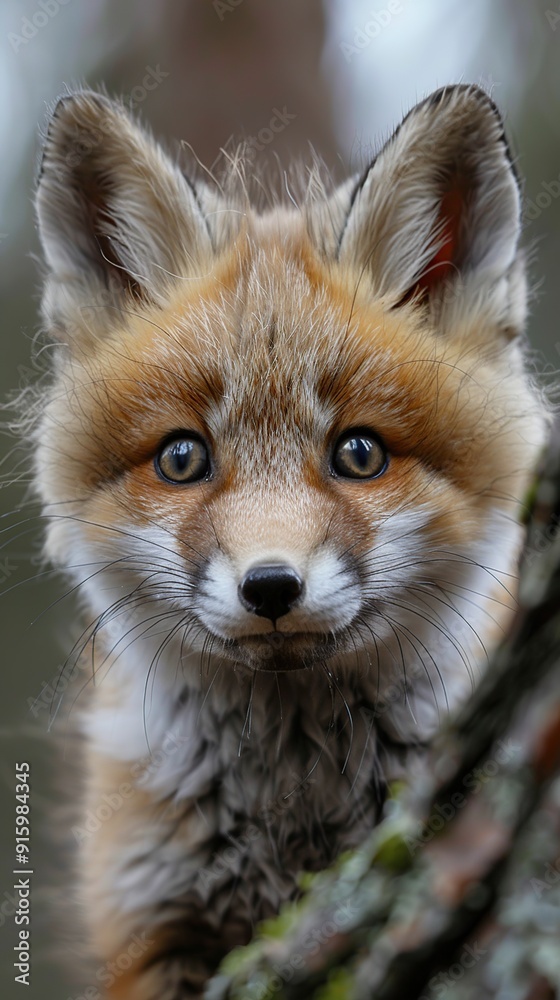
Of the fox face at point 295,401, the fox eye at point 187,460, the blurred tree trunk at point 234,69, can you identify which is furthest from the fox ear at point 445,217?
the blurred tree trunk at point 234,69

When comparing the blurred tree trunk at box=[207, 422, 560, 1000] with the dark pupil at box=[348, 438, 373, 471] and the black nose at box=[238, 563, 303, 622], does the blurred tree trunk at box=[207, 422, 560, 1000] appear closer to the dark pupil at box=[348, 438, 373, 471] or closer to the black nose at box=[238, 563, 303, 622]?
the black nose at box=[238, 563, 303, 622]

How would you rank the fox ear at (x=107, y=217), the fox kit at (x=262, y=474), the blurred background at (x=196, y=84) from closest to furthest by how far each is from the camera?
the fox kit at (x=262, y=474) < the fox ear at (x=107, y=217) < the blurred background at (x=196, y=84)

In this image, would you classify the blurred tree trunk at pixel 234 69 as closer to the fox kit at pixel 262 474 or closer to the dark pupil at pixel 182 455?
the fox kit at pixel 262 474

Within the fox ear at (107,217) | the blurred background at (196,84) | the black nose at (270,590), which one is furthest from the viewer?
the blurred background at (196,84)

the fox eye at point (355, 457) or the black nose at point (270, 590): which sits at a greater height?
the fox eye at point (355, 457)

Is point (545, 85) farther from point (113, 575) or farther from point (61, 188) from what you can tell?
point (113, 575)

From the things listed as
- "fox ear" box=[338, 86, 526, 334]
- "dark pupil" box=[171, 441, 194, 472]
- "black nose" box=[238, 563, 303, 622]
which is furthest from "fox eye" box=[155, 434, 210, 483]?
"fox ear" box=[338, 86, 526, 334]
